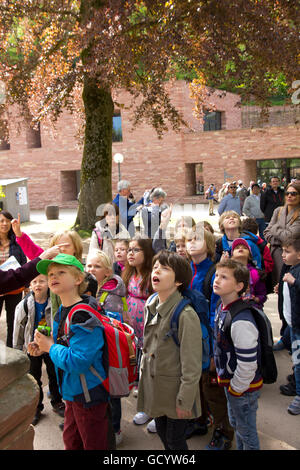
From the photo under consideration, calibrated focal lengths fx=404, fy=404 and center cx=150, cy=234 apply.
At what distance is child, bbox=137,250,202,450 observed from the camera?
2.56 meters

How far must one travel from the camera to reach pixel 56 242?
3861mm

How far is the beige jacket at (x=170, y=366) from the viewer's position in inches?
101

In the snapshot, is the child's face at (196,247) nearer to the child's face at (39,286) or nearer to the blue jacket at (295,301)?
the blue jacket at (295,301)

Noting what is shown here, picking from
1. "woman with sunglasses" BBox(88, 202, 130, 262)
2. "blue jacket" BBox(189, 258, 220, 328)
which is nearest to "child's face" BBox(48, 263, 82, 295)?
"blue jacket" BBox(189, 258, 220, 328)

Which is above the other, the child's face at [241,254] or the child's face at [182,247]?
the child's face at [182,247]

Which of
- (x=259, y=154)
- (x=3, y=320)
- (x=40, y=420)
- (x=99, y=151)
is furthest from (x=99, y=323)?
(x=259, y=154)

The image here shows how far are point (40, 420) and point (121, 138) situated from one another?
29006mm

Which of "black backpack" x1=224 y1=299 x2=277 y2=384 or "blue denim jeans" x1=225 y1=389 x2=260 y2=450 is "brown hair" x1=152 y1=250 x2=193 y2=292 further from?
"blue denim jeans" x1=225 y1=389 x2=260 y2=450

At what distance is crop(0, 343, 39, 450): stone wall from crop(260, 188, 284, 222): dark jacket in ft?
33.4

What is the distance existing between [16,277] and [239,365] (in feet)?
5.23

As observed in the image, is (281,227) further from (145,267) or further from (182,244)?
(145,267)

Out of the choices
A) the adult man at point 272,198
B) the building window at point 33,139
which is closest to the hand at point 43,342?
the adult man at point 272,198

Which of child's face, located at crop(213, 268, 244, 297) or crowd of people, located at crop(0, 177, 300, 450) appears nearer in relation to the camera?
crowd of people, located at crop(0, 177, 300, 450)

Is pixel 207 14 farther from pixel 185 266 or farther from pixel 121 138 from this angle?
pixel 121 138
